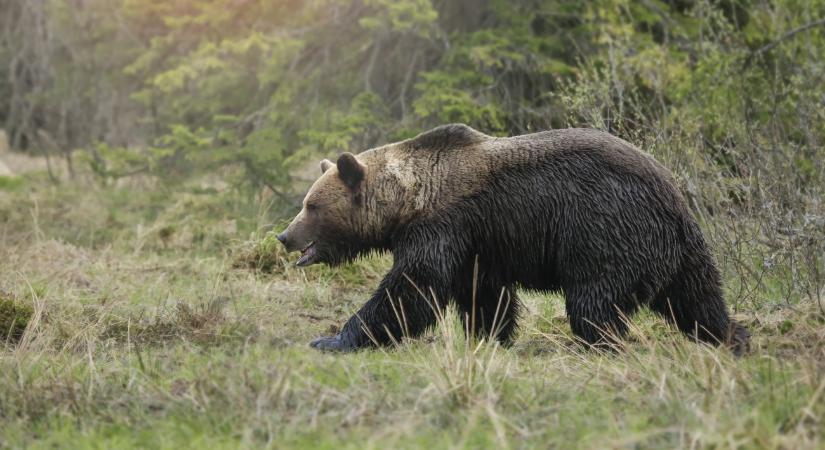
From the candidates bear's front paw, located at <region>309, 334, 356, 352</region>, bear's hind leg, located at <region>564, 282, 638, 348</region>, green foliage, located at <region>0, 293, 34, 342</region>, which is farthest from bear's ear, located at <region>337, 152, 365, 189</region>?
green foliage, located at <region>0, 293, 34, 342</region>

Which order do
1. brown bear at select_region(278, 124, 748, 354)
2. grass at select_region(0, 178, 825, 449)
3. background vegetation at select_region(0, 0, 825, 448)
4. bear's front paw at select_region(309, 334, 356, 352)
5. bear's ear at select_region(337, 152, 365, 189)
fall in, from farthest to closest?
bear's ear at select_region(337, 152, 365, 189) < bear's front paw at select_region(309, 334, 356, 352) < brown bear at select_region(278, 124, 748, 354) < background vegetation at select_region(0, 0, 825, 448) < grass at select_region(0, 178, 825, 449)

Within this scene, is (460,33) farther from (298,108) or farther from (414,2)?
(298,108)

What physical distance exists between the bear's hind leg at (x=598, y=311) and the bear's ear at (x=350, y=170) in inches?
Result: 64.6

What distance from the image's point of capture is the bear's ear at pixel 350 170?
20.0 feet

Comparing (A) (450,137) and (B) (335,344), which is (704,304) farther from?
(B) (335,344)

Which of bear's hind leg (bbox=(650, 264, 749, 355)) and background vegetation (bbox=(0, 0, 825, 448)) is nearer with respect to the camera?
background vegetation (bbox=(0, 0, 825, 448))

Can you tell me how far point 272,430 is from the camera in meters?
4.00

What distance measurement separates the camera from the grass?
390 centimetres

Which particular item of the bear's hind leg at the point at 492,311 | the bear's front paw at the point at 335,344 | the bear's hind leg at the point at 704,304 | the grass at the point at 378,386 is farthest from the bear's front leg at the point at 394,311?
the bear's hind leg at the point at 704,304

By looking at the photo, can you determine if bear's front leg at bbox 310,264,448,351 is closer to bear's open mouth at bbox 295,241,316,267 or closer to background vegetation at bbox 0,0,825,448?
background vegetation at bbox 0,0,825,448

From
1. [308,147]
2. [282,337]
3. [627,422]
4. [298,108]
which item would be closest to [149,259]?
[308,147]

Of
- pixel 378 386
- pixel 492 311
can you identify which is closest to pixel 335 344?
pixel 492 311

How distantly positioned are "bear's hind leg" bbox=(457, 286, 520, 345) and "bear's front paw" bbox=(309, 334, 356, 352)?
2.83ft

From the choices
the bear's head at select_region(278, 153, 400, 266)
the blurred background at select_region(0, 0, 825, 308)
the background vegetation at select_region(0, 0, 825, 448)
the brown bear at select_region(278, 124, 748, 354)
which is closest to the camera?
the background vegetation at select_region(0, 0, 825, 448)
